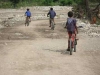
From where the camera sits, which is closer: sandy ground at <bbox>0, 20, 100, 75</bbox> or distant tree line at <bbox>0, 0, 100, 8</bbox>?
sandy ground at <bbox>0, 20, 100, 75</bbox>

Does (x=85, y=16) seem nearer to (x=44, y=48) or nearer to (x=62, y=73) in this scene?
(x=44, y=48)

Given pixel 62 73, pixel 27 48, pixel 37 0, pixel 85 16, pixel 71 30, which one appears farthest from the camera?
pixel 37 0

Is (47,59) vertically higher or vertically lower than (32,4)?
higher

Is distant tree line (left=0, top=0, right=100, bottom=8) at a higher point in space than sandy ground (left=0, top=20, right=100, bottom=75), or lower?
lower

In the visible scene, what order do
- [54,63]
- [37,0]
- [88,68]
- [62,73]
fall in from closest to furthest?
[62,73], [88,68], [54,63], [37,0]

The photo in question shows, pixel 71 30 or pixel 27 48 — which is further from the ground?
pixel 71 30

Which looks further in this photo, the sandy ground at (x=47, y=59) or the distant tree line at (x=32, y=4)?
the distant tree line at (x=32, y=4)

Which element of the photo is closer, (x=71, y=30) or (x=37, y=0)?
(x=71, y=30)

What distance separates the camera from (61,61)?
1264 centimetres

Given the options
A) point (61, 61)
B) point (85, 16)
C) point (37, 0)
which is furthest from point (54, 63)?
point (37, 0)

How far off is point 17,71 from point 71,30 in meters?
4.30

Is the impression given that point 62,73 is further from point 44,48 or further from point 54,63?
point 44,48

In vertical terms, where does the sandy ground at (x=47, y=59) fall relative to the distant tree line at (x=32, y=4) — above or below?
above

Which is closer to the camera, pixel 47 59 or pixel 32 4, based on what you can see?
pixel 47 59
